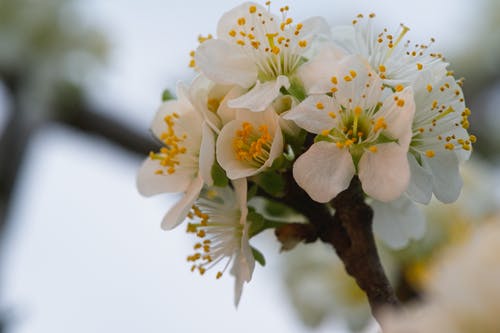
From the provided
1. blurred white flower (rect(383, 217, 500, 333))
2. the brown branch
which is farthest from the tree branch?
blurred white flower (rect(383, 217, 500, 333))

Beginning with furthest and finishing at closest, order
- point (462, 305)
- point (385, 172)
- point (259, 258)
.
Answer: point (259, 258)
point (385, 172)
point (462, 305)

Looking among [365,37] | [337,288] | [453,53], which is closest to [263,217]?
[365,37]

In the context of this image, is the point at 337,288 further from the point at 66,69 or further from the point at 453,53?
the point at 66,69

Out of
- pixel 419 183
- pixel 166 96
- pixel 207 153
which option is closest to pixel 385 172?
pixel 419 183

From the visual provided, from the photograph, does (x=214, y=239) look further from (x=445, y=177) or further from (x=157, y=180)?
(x=445, y=177)

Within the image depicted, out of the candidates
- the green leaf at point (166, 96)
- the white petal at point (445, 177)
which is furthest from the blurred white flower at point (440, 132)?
the green leaf at point (166, 96)

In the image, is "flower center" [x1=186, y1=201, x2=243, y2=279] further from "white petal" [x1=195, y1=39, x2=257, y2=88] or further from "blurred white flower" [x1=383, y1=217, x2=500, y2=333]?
"blurred white flower" [x1=383, y1=217, x2=500, y2=333]
